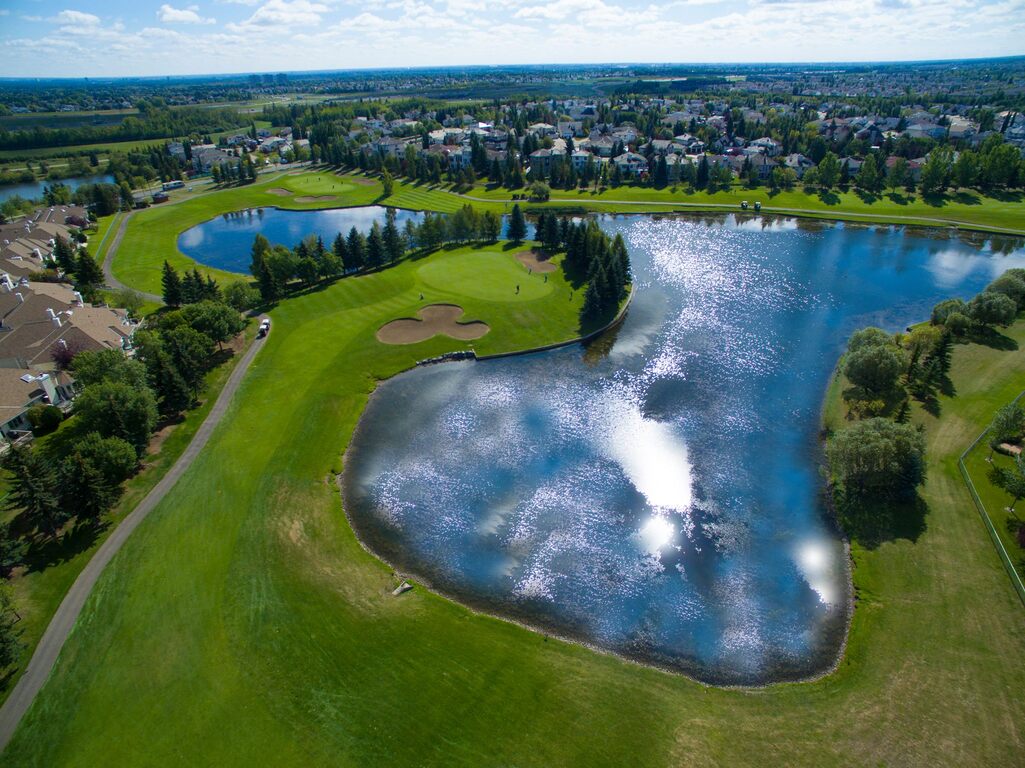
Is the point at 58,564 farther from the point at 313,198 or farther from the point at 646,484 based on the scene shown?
the point at 313,198

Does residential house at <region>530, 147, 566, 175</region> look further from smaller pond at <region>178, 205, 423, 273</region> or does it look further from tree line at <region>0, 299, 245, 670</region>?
tree line at <region>0, 299, 245, 670</region>

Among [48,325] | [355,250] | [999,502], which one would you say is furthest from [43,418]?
[999,502]

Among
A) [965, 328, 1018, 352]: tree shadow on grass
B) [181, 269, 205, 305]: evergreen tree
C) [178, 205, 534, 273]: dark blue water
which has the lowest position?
[965, 328, 1018, 352]: tree shadow on grass

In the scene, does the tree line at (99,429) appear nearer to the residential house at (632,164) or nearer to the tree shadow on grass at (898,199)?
the residential house at (632,164)

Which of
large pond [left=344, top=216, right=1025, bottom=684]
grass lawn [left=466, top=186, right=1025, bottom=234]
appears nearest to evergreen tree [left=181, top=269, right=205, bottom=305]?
large pond [left=344, top=216, right=1025, bottom=684]

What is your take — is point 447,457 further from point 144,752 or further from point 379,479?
point 144,752

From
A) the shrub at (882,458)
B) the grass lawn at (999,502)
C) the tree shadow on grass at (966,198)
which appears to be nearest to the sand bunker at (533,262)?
the shrub at (882,458)
